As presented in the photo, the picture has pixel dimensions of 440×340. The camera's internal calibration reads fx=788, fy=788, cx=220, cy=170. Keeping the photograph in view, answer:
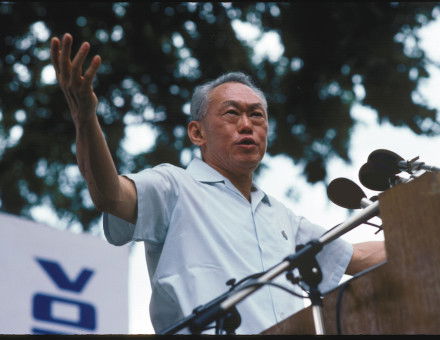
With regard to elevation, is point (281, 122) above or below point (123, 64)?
below

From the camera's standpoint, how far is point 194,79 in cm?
649

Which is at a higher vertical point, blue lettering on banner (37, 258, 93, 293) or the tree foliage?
the tree foliage

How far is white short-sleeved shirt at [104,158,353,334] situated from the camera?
261cm

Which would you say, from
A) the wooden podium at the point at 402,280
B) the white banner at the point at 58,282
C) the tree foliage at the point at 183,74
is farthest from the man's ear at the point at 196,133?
the tree foliage at the point at 183,74

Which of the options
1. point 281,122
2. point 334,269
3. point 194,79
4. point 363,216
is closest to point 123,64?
point 194,79

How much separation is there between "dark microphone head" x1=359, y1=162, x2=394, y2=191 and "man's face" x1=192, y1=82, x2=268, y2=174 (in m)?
0.59

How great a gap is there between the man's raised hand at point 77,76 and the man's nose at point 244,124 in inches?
37.8

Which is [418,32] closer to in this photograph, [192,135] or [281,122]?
[281,122]

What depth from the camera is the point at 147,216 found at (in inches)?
105

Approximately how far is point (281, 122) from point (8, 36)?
7.43 ft

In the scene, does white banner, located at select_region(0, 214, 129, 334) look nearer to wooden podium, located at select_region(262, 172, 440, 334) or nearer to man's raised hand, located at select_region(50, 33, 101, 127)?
man's raised hand, located at select_region(50, 33, 101, 127)

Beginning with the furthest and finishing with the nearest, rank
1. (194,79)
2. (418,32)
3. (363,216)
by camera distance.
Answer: (194,79), (418,32), (363,216)

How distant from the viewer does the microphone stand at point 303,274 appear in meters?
1.96

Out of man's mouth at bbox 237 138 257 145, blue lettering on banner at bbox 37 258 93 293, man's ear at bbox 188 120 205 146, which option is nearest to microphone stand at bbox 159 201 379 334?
man's mouth at bbox 237 138 257 145
